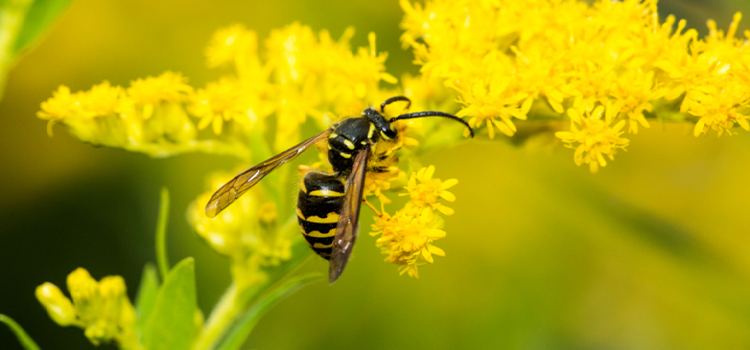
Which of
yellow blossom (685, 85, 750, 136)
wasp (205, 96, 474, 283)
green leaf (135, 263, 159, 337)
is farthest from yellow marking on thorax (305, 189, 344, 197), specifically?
yellow blossom (685, 85, 750, 136)

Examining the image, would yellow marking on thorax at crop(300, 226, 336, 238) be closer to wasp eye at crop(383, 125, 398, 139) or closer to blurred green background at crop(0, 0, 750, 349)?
wasp eye at crop(383, 125, 398, 139)

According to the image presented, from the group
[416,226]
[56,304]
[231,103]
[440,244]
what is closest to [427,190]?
[416,226]

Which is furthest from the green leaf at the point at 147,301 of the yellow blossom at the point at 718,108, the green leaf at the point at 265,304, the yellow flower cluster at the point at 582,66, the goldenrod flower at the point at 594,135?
the yellow blossom at the point at 718,108

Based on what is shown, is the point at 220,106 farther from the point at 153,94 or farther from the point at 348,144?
the point at 348,144

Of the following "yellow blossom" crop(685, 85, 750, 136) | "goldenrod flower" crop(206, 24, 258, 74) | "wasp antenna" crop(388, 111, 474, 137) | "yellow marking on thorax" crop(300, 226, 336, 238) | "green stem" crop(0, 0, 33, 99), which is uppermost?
"goldenrod flower" crop(206, 24, 258, 74)

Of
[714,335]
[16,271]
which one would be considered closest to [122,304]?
[16,271]

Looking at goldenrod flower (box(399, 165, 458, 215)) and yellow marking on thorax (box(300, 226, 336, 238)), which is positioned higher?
goldenrod flower (box(399, 165, 458, 215))

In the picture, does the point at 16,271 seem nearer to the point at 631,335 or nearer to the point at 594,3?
the point at 594,3
